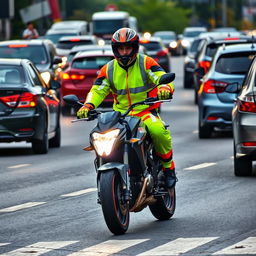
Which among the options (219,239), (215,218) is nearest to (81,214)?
(215,218)

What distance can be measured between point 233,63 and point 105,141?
12.4m

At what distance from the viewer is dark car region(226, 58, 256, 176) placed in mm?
14781

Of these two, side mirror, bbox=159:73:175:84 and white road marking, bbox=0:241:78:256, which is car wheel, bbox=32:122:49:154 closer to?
side mirror, bbox=159:73:175:84

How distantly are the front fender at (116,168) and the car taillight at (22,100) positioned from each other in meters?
8.76

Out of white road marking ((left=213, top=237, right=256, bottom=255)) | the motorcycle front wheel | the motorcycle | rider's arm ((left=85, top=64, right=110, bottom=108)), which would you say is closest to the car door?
Result: rider's arm ((left=85, top=64, right=110, bottom=108))

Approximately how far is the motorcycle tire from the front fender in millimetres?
967

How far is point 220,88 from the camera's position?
21.9m

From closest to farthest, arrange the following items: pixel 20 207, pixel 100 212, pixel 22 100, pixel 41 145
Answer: pixel 100 212
pixel 20 207
pixel 22 100
pixel 41 145

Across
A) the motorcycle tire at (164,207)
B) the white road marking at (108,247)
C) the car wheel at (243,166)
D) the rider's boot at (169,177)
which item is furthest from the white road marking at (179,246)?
the car wheel at (243,166)

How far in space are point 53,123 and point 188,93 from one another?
1883 centimetres

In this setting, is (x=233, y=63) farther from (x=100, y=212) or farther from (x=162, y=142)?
(x=162, y=142)

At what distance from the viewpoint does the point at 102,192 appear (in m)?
10.0

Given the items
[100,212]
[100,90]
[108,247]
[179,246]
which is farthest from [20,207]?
[179,246]

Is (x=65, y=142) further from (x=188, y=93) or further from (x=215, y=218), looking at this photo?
(x=188, y=93)
